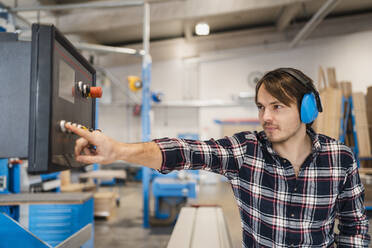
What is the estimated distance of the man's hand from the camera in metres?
0.69

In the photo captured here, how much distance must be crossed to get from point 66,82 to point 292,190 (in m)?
0.94

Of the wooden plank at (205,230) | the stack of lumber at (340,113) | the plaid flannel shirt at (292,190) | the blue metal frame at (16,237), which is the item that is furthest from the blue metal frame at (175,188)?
the blue metal frame at (16,237)

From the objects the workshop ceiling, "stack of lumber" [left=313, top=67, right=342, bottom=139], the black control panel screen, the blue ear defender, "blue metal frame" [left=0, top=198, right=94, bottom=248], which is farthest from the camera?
the workshop ceiling

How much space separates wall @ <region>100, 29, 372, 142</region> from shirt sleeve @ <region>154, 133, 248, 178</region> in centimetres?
650

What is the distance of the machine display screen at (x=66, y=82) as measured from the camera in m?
0.72

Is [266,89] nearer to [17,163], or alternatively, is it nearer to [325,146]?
[325,146]

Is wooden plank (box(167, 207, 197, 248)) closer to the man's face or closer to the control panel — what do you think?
the man's face

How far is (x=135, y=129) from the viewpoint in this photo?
9516 mm

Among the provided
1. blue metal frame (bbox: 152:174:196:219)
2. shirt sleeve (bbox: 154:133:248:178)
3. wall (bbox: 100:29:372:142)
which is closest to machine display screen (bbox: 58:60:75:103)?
shirt sleeve (bbox: 154:133:248:178)

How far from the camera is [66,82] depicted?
2.52 ft

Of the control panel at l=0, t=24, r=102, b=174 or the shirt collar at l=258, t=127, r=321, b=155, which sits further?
the shirt collar at l=258, t=127, r=321, b=155

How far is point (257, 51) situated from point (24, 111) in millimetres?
8114

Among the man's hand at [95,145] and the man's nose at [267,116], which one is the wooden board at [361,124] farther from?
the man's hand at [95,145]

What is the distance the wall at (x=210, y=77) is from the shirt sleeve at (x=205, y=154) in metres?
6.50
